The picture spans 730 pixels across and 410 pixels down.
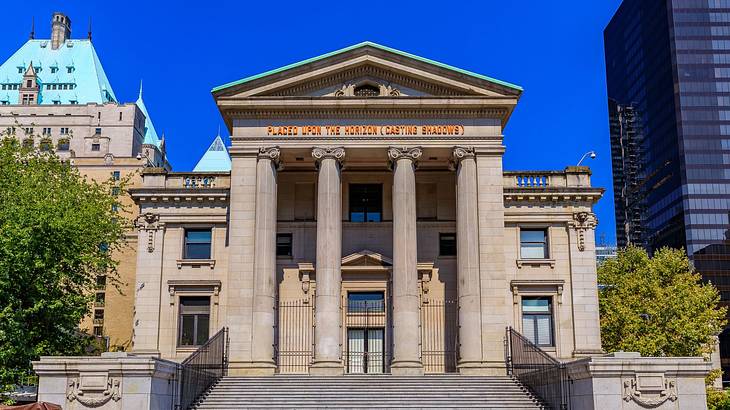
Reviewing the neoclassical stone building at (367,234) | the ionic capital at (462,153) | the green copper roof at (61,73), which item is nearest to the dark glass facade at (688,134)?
the neoclassical stone building at (367,234)

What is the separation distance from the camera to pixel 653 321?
51.0m

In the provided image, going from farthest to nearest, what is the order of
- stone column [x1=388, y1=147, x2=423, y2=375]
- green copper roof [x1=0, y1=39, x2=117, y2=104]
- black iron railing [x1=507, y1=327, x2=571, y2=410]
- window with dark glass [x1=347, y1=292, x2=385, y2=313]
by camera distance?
green copper roof [x1=0, y1=39, x2=117, y2=104]
window with dark glass [x1=347, y1=292, x2=385, y2=313]
stone column [x1=388, y1=147, x2=423, y2=375]
black iron railing [x1=507, y1=327, x2=571, y2=410]

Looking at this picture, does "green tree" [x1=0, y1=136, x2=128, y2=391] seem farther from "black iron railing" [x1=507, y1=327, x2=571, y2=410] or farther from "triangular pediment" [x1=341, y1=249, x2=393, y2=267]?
"black iron railing" [x1=507, y1=327, x2=571, y2=410]

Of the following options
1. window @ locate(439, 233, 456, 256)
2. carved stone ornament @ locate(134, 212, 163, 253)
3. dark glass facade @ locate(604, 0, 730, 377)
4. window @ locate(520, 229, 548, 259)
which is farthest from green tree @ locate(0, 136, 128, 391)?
dark glass facade @ locate(604, 0, 730, 377)

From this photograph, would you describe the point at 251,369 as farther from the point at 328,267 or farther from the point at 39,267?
the point at 39,267

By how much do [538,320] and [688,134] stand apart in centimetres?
9260

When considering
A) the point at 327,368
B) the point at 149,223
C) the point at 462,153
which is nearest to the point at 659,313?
the point at 462,153

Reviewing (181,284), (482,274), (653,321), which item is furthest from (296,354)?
(653,321)

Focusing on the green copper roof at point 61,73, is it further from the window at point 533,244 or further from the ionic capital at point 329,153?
the window at point 533,244

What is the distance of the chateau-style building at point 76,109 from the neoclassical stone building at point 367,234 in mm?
69973

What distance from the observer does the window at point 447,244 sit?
4106cm

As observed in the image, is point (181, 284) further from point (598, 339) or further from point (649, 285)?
point (649, 285)

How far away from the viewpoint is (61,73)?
141250mm

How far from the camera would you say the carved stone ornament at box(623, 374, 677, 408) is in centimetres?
2488
